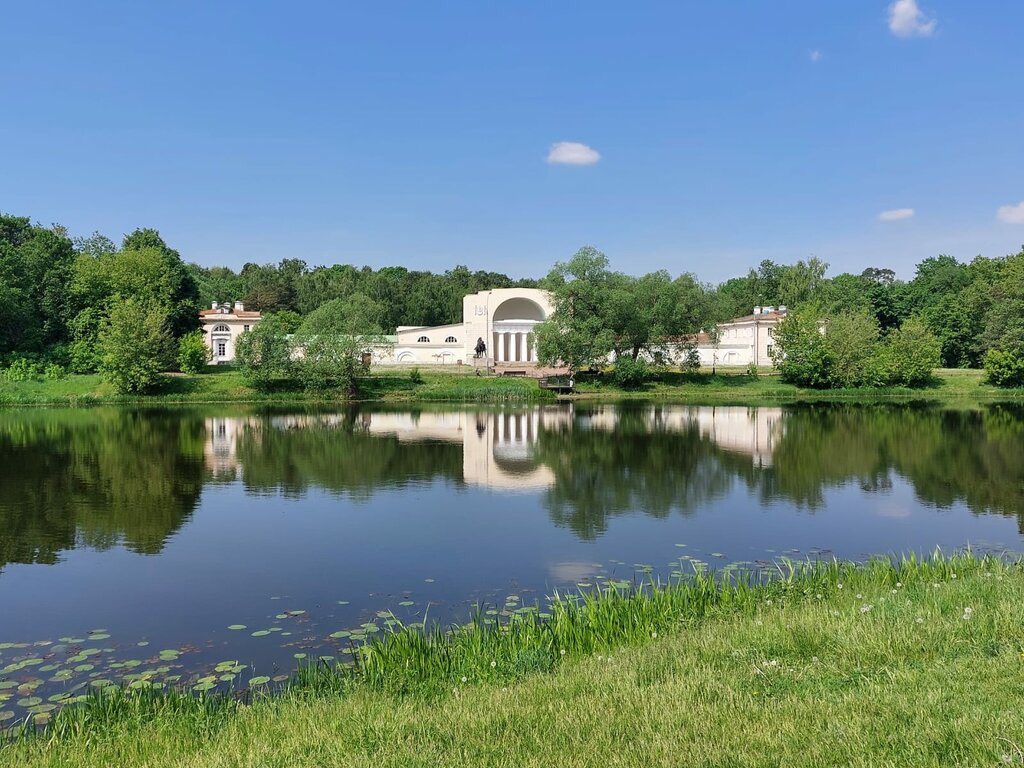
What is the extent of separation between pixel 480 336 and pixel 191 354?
24.4 meters

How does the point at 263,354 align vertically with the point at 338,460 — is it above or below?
above

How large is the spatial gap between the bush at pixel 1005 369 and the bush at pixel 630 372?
2508 cm

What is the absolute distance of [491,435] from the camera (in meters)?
33.1

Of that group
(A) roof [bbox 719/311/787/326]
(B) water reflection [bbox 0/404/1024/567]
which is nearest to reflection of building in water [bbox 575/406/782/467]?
(B) water reflection [bbox 0/404/1024/567]

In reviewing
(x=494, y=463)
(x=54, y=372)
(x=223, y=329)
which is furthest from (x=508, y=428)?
(x=223, y=329)

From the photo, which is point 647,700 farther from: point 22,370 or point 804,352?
point 22,370

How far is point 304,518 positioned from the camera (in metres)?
16.8

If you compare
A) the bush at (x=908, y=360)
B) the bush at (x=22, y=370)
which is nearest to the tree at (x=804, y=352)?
the bush at (x=908, y=360)

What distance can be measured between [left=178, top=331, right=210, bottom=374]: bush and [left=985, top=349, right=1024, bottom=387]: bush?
57856 millimetres

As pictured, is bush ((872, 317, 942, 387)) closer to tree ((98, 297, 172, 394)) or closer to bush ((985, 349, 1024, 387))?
bush ((985, 349, 1024, 387))

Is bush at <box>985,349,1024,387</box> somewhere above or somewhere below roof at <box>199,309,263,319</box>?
below

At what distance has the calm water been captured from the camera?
9.90 metres

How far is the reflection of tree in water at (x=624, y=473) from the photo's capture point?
57.8 feet

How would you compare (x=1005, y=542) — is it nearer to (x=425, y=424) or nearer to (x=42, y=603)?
(x=42, y=603)
